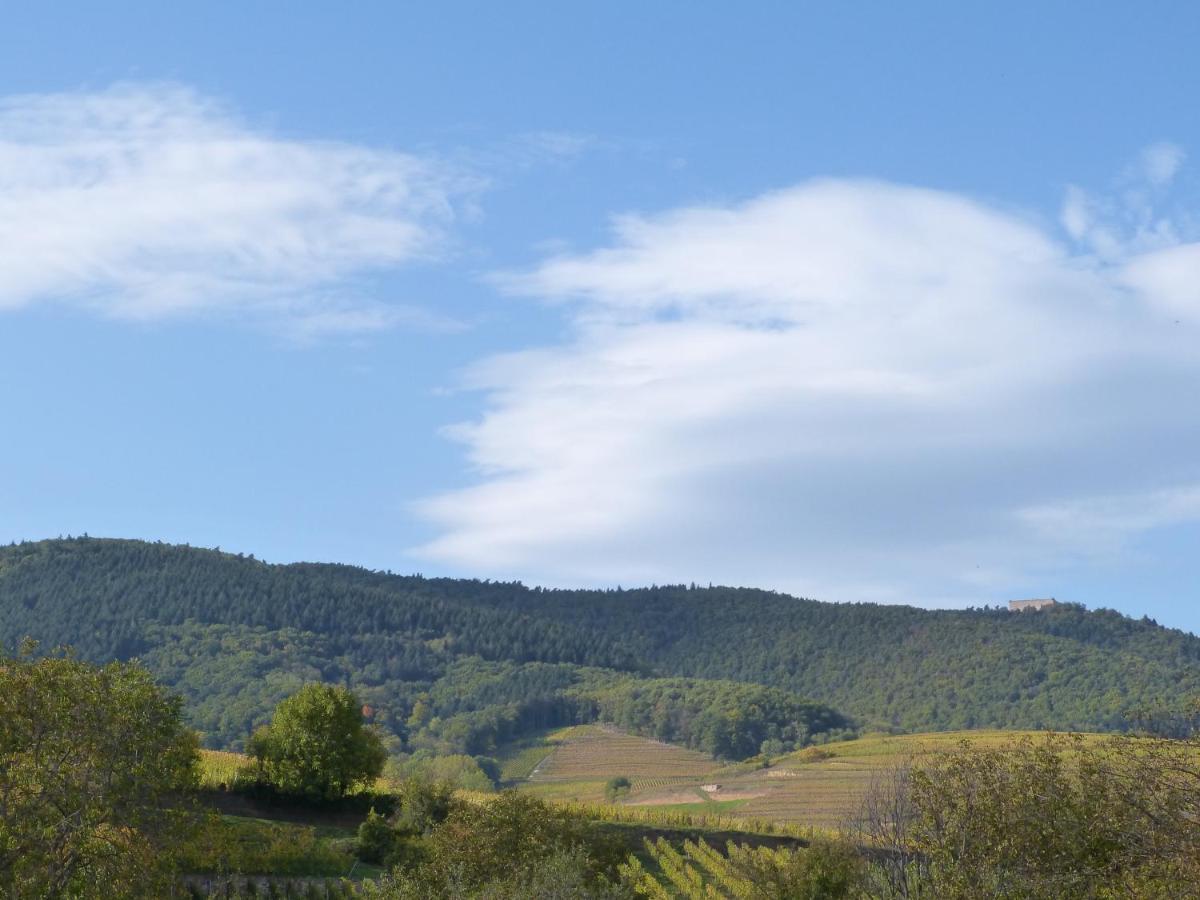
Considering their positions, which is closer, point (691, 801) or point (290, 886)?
point (290, 886)

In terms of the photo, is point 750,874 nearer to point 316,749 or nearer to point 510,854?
point 510,854

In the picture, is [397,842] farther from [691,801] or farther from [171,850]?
[691,801]

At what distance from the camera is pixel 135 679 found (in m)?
36.9

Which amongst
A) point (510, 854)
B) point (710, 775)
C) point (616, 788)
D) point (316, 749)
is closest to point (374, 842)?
point (316, 749)

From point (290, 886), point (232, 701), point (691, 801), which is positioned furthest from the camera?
point (232, 701)

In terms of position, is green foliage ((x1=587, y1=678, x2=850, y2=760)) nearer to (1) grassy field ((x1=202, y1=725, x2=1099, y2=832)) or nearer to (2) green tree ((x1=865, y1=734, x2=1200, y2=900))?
(1) grassy field ((x1=202, y1=725, x2=1099, y2=832))

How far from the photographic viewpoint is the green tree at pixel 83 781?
31484 millimetres

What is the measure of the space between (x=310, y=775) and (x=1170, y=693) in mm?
151893

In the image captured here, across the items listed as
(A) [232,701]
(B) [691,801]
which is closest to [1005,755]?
(B) [691,801]

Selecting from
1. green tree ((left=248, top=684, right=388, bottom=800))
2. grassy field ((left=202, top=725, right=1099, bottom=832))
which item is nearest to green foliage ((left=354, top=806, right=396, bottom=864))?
green tree ((left=248, top=684, right=388, bottom=800))

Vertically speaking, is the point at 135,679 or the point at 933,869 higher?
the point at 135,679

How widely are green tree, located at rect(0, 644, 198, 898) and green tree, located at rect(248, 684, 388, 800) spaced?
37.3 metres

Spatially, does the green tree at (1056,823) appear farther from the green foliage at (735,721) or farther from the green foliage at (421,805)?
the green foliage at (735,721)

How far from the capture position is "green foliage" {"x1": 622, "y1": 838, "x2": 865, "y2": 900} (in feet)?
167
